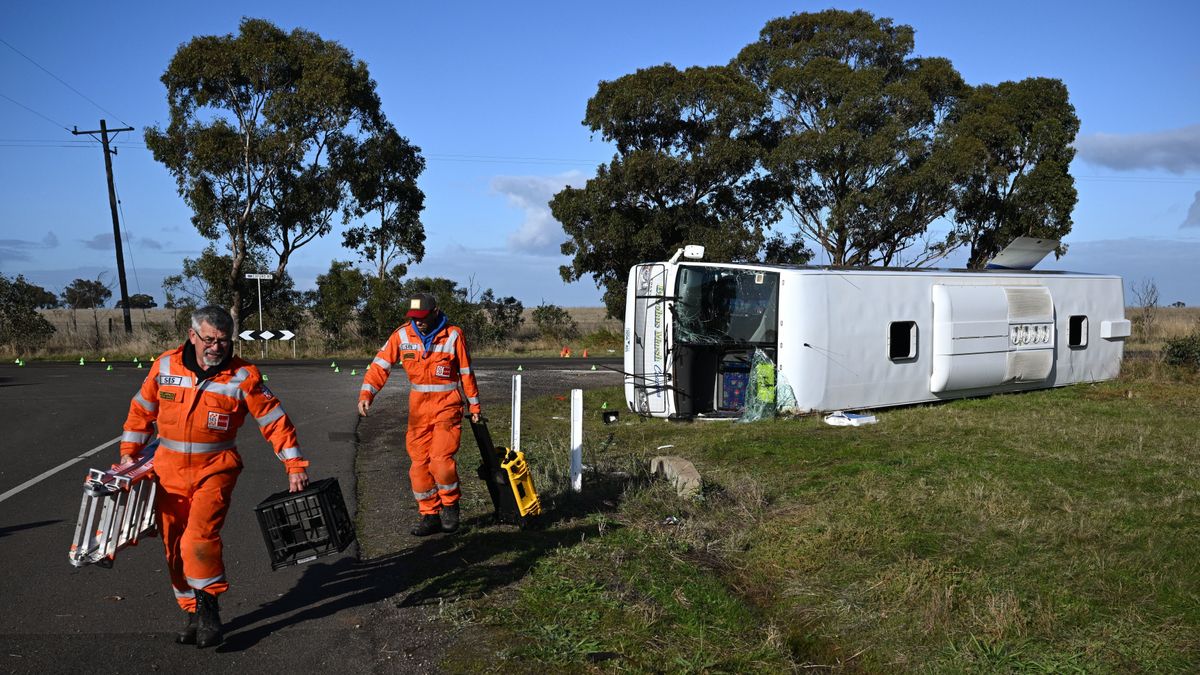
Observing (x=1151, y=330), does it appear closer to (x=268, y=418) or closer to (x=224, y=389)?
(x=268, y=418)

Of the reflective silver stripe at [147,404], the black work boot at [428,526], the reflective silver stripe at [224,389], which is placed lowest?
the black work boot at [428,526]

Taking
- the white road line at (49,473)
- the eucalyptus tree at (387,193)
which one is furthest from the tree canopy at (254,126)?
the white road line at (49,473)

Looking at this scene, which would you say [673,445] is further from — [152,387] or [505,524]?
[152,387]

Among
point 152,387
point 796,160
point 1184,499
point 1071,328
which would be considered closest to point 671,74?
point 796,160

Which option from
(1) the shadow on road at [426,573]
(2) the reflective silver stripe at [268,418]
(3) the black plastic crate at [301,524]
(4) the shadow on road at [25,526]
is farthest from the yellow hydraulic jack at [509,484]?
(4) the shadow on road at [25,526]

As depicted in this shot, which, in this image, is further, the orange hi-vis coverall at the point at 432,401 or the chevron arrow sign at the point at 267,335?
the chevron arrow sign at the point at 267,335

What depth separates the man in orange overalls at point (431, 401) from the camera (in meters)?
7.50

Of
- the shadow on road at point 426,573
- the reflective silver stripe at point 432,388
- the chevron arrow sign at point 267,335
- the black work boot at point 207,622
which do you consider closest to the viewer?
the black work boot at point 207,622

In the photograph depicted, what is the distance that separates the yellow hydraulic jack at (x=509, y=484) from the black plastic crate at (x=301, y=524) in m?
2.00

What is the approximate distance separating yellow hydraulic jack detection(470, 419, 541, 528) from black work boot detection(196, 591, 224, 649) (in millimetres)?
2623

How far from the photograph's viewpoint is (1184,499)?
7660 mm

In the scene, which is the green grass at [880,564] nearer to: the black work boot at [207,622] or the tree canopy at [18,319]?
the black work boot at [207,622]

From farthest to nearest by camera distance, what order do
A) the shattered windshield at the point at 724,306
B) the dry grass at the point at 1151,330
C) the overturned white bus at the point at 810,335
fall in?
the dry grass at the point at 1151,330, the shattered windshield at the point at 724,306, the overturned white bus at the point at 810,335

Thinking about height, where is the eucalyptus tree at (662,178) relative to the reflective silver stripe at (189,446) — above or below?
above
